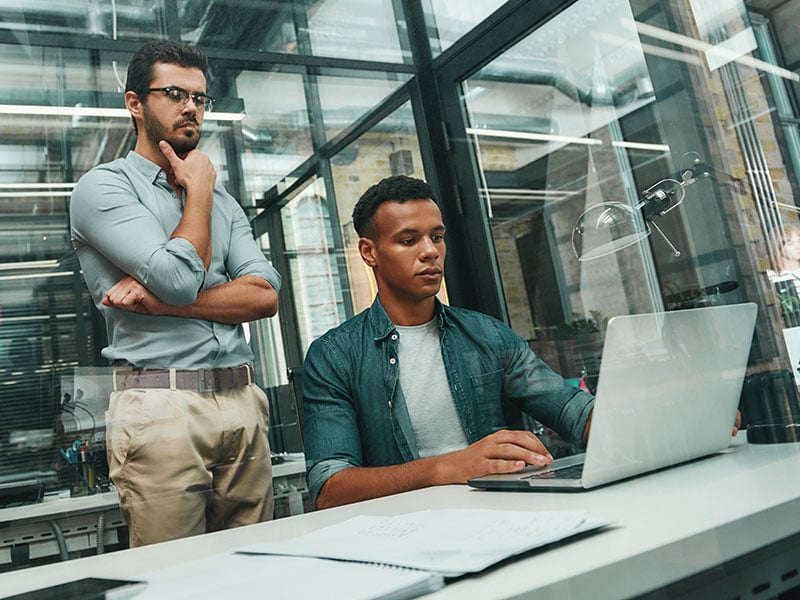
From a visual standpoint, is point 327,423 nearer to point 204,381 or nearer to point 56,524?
point 204,381

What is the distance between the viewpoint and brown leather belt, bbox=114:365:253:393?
1744 millimetres

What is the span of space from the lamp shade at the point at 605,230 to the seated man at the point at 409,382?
1.86 ft

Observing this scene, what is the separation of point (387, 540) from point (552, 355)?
2.02 m

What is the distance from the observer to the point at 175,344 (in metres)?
1.75

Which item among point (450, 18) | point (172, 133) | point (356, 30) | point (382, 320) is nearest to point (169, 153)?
point (172, 133)

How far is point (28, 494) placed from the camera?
201 cm

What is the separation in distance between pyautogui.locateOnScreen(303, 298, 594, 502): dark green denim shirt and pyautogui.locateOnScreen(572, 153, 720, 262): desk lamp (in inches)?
23.1

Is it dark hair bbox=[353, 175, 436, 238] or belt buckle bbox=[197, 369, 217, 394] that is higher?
dark hair bbox=[353, 175, 436, 238]

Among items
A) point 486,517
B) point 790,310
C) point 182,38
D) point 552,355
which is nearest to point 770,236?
point 790,310

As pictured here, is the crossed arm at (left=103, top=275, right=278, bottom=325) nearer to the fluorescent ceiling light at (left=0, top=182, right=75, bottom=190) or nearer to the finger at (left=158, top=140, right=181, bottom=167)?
the finger at (left=158, top=140, right=181, bottom=167)

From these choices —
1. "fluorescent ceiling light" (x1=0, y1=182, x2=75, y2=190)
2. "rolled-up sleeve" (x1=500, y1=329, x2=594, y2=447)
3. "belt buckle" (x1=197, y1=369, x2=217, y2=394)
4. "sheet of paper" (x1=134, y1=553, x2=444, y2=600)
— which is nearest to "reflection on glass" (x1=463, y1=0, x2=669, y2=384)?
"rolled-up sleeve" (x1=500, y1=329, x2=594, y2=447)

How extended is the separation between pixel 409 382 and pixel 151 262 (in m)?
0.66

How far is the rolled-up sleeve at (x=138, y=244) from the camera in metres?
1.67

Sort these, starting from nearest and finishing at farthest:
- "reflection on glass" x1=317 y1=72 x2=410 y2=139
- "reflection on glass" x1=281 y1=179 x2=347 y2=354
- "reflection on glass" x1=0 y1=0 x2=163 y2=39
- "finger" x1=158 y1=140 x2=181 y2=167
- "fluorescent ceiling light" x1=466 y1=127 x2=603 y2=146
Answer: "finger" x1=158 y1=140 x2=181 y2=167 < "reflection on glass" x1=0 y1=0 x2=163 y2=39 < "fluorescent ceiling light" x1=466 y1=127 x2=603 y2=146 < "reflection on glass" x1=281 y1=179 x2=347 y2=354 < "reflection on glass" x1=317 y1=72 x2=410 y2=139
